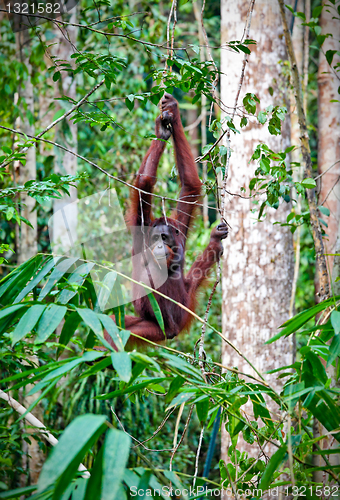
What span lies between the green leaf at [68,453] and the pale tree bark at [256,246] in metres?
2.66

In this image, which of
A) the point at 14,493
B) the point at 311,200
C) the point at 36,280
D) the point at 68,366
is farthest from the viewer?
the point at 311,200

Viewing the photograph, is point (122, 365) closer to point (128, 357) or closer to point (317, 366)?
point (128, 357)

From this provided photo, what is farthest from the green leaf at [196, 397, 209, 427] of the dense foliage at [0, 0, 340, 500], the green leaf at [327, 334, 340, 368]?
the green leaf at [327, 334, 340, 368]

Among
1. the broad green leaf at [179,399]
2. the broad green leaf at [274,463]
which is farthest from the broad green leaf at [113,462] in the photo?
the broad green leaf at [274,463]

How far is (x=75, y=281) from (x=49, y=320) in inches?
15.1

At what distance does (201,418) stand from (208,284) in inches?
73.4

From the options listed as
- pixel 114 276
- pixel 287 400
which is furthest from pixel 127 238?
pixel 287 400

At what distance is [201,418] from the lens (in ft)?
4.67

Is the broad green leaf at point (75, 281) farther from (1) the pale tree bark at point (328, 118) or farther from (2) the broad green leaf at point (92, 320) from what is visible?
(1) the pale tree bark at point (328, 118)

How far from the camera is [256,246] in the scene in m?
3.44

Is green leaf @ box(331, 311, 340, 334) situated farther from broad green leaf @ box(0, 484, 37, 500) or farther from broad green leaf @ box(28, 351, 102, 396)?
broad green leaf @ box(0, 484, 37, 500)

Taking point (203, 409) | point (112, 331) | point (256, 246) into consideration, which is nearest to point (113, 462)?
point (112, 331)

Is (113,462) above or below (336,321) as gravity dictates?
below

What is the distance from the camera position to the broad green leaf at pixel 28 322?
1075 mm
